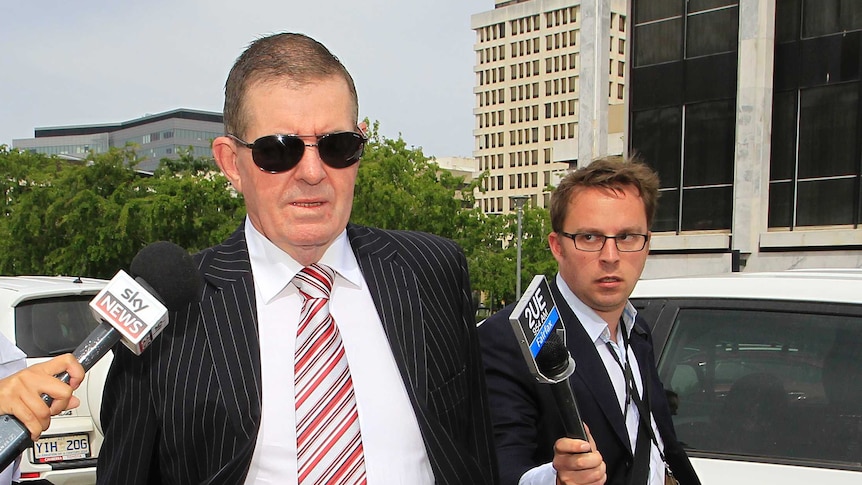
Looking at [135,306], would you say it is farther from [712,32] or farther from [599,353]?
[712,32]

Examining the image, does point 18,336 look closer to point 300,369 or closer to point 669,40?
point 300,369

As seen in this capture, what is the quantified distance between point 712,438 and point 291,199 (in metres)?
1.94

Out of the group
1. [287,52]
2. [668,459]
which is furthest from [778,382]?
[287,52]

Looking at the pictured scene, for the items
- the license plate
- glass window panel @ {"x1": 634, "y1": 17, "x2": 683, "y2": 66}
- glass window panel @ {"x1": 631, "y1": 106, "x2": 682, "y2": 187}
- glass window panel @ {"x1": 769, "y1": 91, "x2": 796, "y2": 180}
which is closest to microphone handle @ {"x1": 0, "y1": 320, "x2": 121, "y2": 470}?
the license plate

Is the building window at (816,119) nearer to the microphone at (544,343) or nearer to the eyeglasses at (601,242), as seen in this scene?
the eyeglasses at (601,242)

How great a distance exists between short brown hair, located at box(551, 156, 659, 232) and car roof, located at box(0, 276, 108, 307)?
4.79 m

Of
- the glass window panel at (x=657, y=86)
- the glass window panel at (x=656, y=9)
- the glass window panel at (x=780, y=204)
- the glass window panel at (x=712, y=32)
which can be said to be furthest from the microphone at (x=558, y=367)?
the glass window panel at (x=656, y=9)

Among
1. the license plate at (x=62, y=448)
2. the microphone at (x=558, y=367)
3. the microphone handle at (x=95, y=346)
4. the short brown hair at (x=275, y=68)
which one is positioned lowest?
the license plate at (x=62, y=448)

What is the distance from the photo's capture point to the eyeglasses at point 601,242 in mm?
2703

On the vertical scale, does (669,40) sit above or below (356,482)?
above

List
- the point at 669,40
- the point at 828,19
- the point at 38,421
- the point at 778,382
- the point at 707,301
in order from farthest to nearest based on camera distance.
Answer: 1. the point at 669,40
2. the point at 828,19
3. the point at 707,301
4. the point at 778,382
5. the point at 38,421

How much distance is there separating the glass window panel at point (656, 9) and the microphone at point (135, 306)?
21.3m

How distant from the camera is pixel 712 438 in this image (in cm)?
310

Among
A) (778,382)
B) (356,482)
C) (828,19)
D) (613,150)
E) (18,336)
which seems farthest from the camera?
(613,150)
